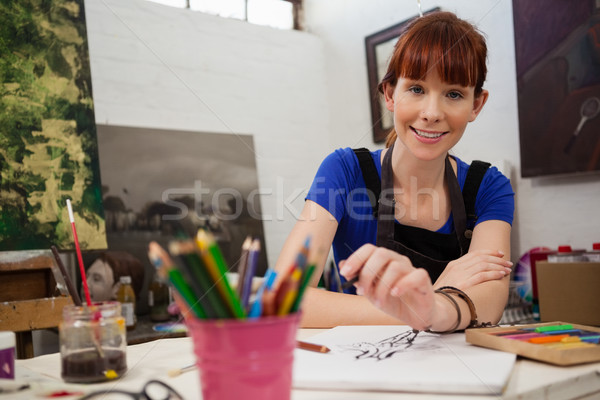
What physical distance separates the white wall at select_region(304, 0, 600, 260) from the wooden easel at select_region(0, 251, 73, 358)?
1928mm

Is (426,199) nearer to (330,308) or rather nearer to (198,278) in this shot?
(330,308)

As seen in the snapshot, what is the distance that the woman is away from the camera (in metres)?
1.09

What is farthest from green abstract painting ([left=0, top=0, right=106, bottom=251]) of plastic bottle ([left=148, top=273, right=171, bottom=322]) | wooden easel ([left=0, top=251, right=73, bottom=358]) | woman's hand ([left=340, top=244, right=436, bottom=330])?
woman's hand ([left=340, top=244, right=436, bottom=330])

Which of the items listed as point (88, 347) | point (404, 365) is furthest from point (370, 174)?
point (88, 347)

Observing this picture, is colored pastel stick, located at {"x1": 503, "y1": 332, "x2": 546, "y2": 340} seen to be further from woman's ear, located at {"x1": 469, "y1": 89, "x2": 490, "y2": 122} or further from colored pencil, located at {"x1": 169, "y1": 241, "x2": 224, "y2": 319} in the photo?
woman's ear, located at {"x1": 469, "y1": 89, "x2": 490, "y2": 122}

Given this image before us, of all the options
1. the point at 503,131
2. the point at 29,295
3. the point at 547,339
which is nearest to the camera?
the point at 547,339

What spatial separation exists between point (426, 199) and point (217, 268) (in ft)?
3.55

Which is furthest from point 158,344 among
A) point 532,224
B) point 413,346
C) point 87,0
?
point 87,0

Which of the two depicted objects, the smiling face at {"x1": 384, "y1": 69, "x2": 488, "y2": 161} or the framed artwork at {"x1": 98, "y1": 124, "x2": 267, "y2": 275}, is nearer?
the smiling face at {"x1": 384, "y1": 69, "x2": 488, "y2": 161}

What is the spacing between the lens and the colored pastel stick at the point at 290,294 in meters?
0.45

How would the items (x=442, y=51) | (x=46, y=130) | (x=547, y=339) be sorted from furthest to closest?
(x=46, y=130), (x=442, y=51), (x=547, y=339)

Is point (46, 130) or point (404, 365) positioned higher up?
point (46, 130)

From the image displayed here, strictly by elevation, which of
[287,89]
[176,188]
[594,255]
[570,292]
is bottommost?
[570,292]

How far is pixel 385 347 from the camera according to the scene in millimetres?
791
